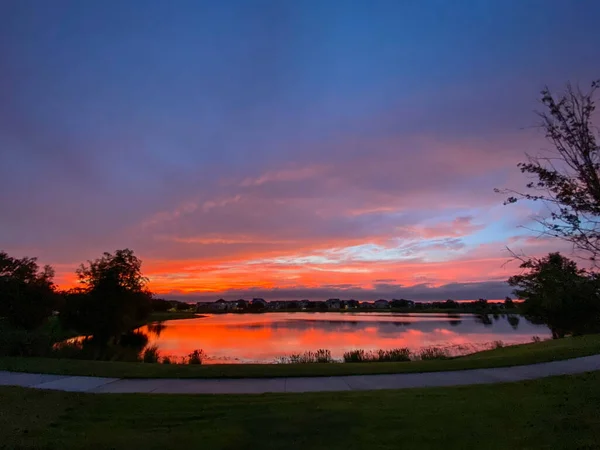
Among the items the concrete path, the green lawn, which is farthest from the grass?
the green lawn

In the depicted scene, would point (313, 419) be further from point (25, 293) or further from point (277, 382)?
point (25, 293)

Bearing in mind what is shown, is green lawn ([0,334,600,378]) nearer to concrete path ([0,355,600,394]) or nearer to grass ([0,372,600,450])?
concrete path ([0,355,600,394])

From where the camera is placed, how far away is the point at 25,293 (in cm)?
3064

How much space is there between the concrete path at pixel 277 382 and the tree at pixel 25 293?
2165 centimetres

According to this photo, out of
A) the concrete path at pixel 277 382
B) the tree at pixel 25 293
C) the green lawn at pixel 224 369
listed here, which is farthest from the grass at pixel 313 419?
the tree at pixel 25 293

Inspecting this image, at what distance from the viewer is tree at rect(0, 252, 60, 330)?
96.9 ft

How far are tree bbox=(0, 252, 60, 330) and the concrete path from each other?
71.0 feet

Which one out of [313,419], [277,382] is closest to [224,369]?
[277,382]

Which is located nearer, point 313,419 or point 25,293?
point 313,419

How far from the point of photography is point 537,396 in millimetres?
8273

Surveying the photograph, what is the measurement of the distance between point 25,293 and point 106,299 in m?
5.48

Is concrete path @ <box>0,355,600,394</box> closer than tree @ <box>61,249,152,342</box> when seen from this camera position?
Yes

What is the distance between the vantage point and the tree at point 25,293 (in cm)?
2953

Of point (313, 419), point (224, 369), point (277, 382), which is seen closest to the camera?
point (313, 419)
